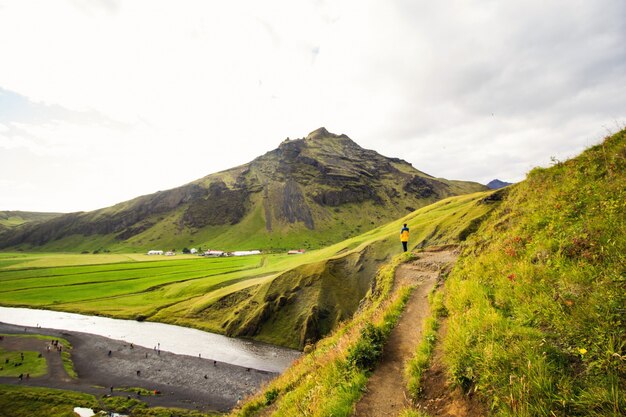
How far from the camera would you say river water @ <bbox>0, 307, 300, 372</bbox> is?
6794 centimetres

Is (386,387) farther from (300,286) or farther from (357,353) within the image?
(300,286)

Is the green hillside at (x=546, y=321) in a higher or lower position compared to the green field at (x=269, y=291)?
higher

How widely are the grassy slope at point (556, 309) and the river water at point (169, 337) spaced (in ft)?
195

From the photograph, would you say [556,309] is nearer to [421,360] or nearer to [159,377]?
[421,360]

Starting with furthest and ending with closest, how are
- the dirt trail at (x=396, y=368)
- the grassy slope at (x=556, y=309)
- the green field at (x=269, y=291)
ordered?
the green field at (x=269, y=291) → the dirt trail at (x=396, y=368) → the grassy slope at (x=556, y=309)

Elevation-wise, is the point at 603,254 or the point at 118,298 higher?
the point at 603,254

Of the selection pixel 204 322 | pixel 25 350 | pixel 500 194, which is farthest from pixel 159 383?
pixel 500 194

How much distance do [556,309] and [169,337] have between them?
93722 millimetres

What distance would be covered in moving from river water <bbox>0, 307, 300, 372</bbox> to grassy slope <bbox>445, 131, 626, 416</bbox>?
59.5 m

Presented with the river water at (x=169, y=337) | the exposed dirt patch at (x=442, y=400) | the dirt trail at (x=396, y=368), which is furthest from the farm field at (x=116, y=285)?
the exposed dirt patch at (x=442, y=400)

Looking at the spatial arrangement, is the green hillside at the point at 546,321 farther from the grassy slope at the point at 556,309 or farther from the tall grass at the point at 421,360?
the tall grass at the point at 421,360

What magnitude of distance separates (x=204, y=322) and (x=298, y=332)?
33.6 meters

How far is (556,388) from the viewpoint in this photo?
19.2 ft

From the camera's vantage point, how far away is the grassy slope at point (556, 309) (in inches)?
226
